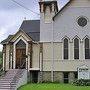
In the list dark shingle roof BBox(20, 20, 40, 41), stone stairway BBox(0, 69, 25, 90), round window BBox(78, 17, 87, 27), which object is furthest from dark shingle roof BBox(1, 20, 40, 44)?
round window BBox(78, 17, 87, 27)

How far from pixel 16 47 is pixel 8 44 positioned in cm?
104

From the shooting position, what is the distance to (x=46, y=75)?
3572cm

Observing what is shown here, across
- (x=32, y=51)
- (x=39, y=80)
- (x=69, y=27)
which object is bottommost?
(x=39, y=80)

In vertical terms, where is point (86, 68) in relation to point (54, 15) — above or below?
below

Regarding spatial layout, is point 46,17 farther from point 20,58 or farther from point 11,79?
point 11,79

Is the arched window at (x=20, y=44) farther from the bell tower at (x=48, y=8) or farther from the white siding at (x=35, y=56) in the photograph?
the bell tower at (x=48, y=8)

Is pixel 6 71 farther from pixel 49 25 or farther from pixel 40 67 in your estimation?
pixel 49 25

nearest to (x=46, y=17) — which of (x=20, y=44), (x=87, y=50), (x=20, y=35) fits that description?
(x=20, y=35)

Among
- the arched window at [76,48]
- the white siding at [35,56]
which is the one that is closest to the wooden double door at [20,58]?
the white siding at [35,56]

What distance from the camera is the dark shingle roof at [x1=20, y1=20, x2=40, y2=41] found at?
3794cm

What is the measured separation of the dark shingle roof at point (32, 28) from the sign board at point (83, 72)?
6185 mm

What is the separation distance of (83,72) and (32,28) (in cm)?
911

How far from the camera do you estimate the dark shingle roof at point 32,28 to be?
37938mm

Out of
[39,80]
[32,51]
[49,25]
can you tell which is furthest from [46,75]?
[49,25]
